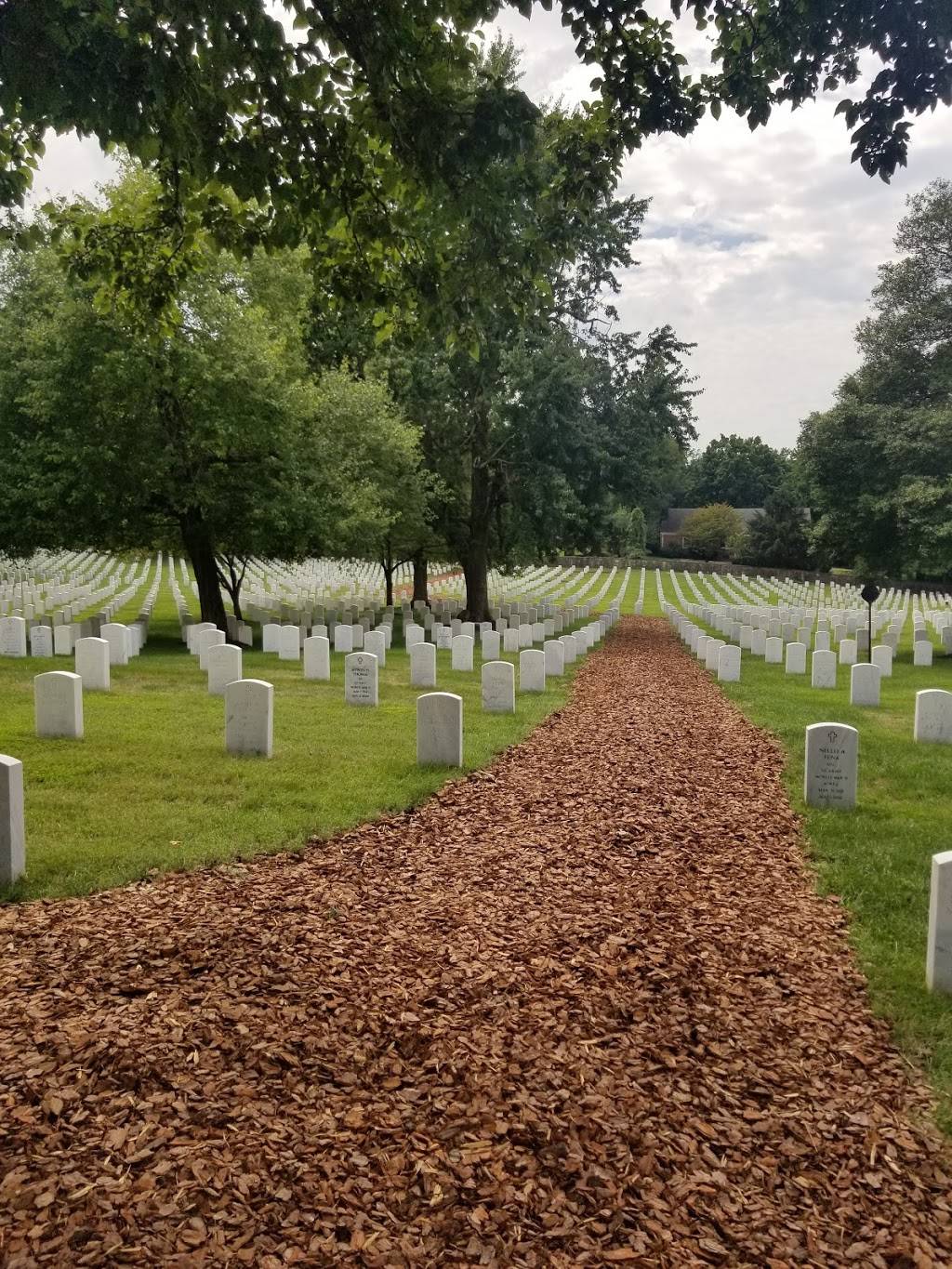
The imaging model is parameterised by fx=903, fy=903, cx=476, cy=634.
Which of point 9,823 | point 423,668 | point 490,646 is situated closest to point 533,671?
point 423,668

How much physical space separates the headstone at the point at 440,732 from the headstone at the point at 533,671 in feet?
20.5

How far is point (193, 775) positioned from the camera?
8.98m

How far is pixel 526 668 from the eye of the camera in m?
16.3

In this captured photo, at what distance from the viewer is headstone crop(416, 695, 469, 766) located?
10.0 meters

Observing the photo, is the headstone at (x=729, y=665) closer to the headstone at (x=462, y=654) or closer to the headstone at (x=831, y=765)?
the headstone at (x=462, y=654)

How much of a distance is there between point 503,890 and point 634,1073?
2.39 meters

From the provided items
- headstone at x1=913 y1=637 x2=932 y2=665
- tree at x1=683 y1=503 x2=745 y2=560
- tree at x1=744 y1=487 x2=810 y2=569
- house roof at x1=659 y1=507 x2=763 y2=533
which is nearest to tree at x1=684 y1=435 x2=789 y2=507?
house roof at x1=659 y1=507 x2=763 y2=533

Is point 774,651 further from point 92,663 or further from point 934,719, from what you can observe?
point 92,663

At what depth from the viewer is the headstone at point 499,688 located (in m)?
13.9

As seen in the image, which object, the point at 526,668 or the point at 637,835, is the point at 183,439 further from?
the point at 637,835

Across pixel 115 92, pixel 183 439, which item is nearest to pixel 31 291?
pixel 183 439

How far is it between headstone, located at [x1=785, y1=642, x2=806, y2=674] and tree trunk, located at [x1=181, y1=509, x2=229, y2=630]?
44.9ft

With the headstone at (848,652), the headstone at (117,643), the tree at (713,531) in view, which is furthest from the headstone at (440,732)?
the tree at (713,531)

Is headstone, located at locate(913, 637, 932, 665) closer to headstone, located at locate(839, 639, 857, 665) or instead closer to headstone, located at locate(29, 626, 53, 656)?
headstone, located at locate(839, 639, 857, 665)
